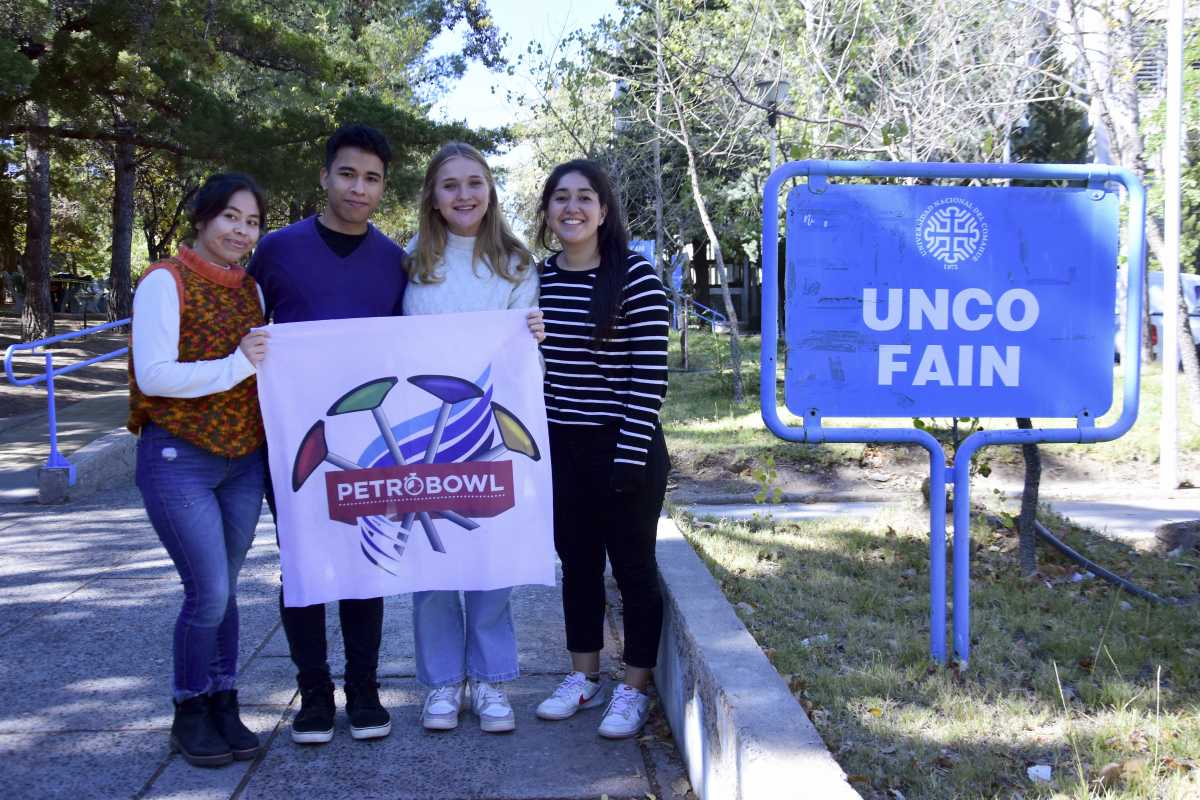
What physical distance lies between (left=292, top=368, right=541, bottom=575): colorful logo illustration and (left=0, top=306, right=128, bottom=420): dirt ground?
865 cm

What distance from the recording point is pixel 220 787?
3.32 meters

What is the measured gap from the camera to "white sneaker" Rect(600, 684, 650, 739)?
3670mm

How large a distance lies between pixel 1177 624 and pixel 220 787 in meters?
3.74

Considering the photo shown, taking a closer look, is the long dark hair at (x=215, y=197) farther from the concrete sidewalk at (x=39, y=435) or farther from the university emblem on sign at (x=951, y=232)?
the concrete sidewalk at (x=39, y=435)

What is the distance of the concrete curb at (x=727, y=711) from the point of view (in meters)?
2.54

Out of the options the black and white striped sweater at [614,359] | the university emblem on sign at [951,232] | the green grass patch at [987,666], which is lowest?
the green grass patch at [987,666]

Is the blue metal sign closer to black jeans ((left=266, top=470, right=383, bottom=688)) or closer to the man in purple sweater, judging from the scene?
the man in purple sweater

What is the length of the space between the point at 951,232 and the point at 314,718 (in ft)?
8.98

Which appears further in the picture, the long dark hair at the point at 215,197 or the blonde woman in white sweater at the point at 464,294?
the blonde woman in white sweater at the point at 464,294

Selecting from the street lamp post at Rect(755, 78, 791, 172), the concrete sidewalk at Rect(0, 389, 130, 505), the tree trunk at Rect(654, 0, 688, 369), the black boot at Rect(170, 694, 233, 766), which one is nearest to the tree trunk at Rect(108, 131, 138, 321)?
the concrete sidewalk at Rect(0, 389, 130, 505)

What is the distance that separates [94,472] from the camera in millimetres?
8180

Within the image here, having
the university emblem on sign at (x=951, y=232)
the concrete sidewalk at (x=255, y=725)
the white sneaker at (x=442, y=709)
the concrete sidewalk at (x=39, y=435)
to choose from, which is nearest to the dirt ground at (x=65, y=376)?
the concrete sidewalk at (x=39, y=435)

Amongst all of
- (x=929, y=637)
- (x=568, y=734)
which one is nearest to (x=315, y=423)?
(x=568, y=734)

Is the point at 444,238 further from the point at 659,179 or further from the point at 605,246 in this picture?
the point at 659,179
